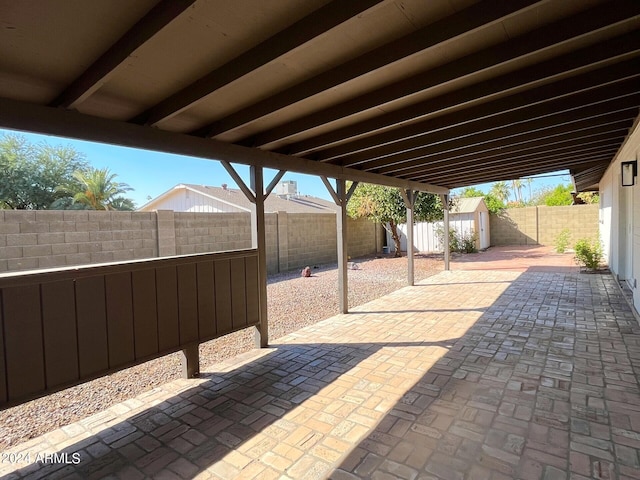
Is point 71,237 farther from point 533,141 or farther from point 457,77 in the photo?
point 533,141

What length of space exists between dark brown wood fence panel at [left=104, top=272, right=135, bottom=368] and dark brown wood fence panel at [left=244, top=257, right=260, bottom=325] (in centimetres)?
134

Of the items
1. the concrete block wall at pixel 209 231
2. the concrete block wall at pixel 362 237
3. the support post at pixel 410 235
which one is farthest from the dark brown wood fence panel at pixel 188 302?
the concrete block wall at pixel 362 237

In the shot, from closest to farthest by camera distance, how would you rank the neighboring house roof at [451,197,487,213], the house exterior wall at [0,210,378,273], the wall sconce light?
the wall sconce light
the house exterior wall at [0,210,378,273]
the neighboring house roof at [451,197,487,213]

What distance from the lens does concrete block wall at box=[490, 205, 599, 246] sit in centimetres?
1471

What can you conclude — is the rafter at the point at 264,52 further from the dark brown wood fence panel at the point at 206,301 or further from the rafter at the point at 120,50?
the dark brown wood fence panel at the point at 206,301

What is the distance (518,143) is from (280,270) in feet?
23.3

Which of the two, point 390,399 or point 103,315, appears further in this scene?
point 390,399


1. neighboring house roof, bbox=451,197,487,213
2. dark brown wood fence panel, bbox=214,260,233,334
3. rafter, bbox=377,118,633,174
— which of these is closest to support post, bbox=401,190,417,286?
rafter, bbox=377,118,633,174

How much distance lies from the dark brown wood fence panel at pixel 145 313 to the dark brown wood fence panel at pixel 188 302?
0.25 metres

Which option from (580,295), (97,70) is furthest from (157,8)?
(580,295)

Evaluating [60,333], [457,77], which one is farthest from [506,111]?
[60,333]

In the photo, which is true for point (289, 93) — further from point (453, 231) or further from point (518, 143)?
point (453, 231)

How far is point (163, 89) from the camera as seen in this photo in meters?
2.58

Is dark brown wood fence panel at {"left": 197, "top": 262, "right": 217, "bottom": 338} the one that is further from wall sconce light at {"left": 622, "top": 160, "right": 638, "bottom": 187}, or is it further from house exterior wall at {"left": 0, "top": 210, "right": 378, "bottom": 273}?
wall sconce light at {"left": 622, "top": 160, "right": 638, "bottom": 187}
